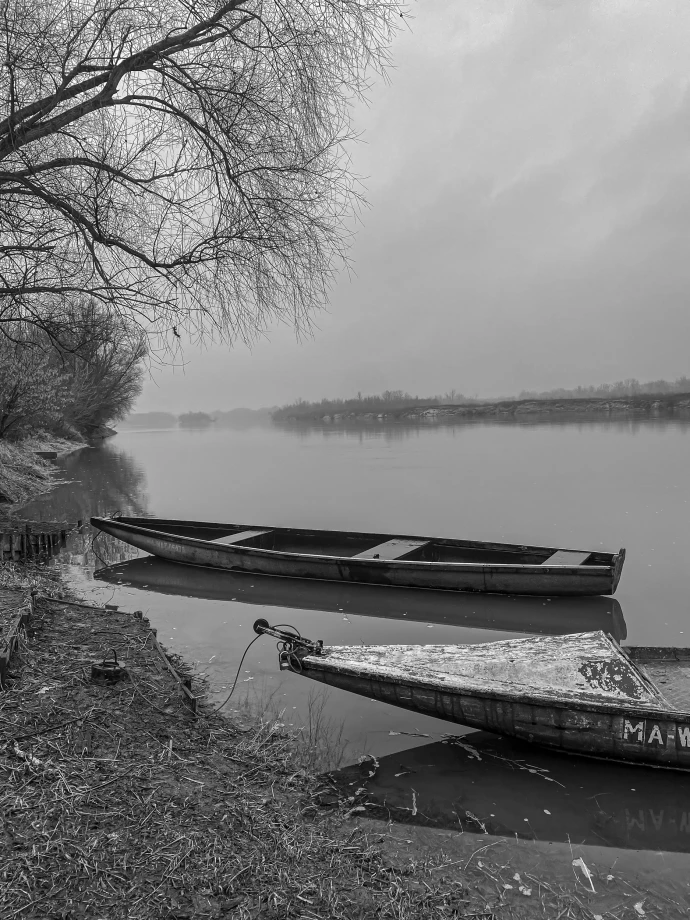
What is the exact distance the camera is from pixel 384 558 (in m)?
10.8

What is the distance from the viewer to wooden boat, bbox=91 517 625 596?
9484mm

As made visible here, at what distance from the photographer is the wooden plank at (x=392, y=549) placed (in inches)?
430

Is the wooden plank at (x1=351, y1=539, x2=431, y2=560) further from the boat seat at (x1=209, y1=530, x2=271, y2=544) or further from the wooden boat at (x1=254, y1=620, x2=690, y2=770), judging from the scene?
the wooden boat at (x1=254, y1=620, x2=690, y2=770)

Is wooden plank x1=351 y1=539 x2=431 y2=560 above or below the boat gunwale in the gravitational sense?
below

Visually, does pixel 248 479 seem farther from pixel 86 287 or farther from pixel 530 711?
pixel 530 711

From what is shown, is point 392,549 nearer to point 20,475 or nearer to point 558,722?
point 558,722

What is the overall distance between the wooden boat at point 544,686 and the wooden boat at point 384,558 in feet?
11.2

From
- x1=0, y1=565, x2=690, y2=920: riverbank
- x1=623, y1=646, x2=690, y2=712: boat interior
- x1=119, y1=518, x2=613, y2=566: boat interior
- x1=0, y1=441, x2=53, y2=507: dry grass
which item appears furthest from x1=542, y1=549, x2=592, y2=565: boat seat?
x1=0, y1=441, x2=53, y2=507: dry grass

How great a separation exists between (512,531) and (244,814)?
508 inches

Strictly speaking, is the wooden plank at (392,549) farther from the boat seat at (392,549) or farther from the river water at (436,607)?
the river water at (436,607)

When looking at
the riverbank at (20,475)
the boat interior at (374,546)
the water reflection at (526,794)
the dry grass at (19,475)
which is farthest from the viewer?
the dry grass at (19,475)

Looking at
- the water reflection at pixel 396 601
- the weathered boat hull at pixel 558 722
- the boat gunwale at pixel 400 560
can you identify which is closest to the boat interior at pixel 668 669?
the weathered boat hull at pixel 558 722

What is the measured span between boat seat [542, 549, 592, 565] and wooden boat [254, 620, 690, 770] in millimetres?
3909

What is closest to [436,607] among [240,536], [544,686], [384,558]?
[384,558]
